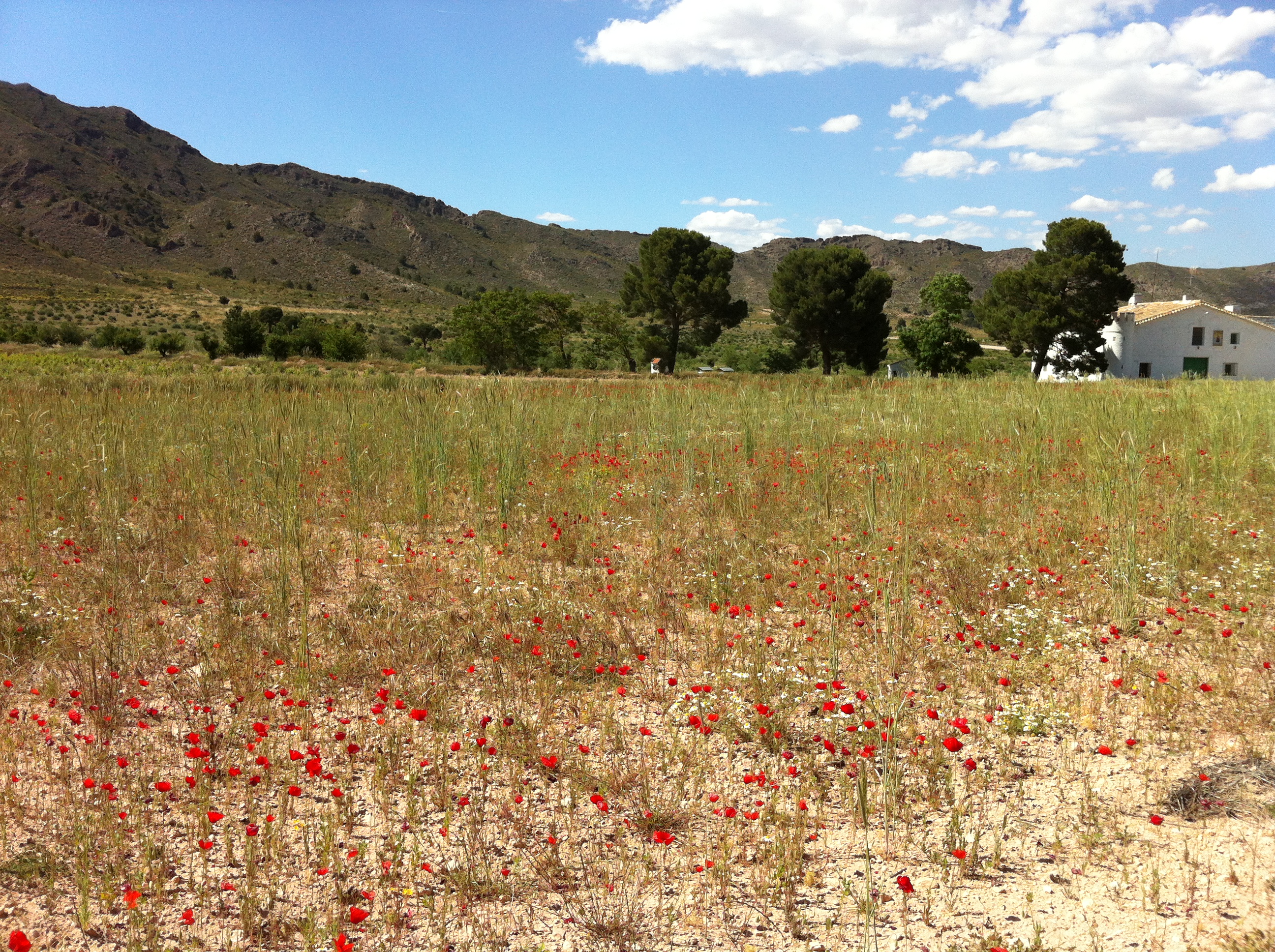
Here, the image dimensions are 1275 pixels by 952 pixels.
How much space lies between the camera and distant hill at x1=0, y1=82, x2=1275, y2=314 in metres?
80.9

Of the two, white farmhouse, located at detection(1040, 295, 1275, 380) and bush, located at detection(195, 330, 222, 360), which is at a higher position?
white farmhouse, located at detection(1040, 295, 1275, 380)

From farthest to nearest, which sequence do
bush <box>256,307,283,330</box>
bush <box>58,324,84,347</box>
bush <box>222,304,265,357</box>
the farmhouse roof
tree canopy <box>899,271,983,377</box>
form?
1. bush <box>256,307,283,330</box>
2. the farmhouse roof
3. tree canopy <box>899,271,983,377</box>
4. bush <box>58,324,84,347</box>
5. bush <box>222,304,265,357</box>

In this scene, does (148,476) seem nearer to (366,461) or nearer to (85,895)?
(366,461)

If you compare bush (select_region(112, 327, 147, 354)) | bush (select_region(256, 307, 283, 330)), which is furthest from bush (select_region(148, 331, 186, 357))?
bush (select_region(256, 307, 283, 330))

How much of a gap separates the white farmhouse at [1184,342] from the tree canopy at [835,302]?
10062mm

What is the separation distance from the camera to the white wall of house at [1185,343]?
45562 millimetres

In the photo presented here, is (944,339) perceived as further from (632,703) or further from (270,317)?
(632,703)

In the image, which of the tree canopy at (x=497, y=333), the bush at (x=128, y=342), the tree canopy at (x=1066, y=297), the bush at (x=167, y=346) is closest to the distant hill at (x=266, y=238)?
the bush at (x=128, y=342)

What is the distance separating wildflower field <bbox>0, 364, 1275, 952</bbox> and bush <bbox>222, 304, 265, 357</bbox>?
3220 cm

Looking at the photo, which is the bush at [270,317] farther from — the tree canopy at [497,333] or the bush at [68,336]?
the tree canopy at [497,333]

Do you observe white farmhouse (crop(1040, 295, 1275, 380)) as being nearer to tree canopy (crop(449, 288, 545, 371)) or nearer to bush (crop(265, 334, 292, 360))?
tree canopy (crop(449, 288, 545, 371))

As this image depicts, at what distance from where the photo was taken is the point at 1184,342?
151 ft

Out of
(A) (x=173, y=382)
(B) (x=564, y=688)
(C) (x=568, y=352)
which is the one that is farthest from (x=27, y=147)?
(B) (x=564, y=688)

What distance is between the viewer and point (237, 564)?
17.0 ft
